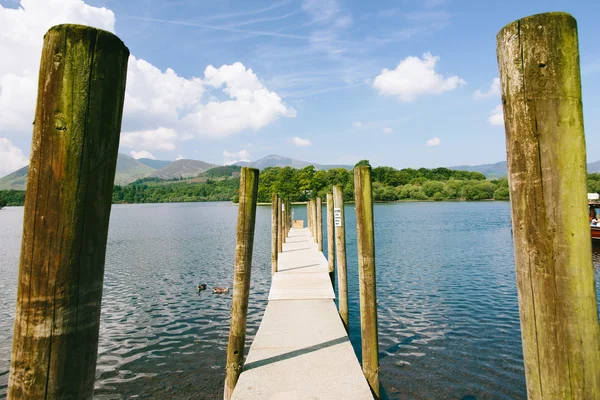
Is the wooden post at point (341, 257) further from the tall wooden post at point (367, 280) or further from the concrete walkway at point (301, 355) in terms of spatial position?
the tall wooden post at point (367, 280)

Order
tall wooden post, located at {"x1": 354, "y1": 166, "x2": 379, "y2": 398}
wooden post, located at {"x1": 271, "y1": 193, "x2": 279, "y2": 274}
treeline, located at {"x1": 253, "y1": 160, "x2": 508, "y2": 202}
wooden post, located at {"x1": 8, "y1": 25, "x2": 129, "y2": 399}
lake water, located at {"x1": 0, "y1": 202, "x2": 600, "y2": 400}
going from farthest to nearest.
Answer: treeline, located at {"x1": 253, "y1": 160, "x2": 508, "y2": 202}, wooden post, located at {"x1": 271, "y1": 193, "x2": 279, "y2": 274}, lake water, located at {"x1": 0, "y1": 202, "x2": 600, "y2": 400}, tall wooden post, located at {"x1": 354, "y1": 166, "x2": 379, "y2": 398}, wooden post, located at {"x1": 8, "y1": 25, "x2": 129, "y2": 399}

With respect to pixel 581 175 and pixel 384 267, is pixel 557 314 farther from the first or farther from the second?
pixel 384 267

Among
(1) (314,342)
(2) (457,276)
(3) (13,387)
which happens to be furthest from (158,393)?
(2) (457,276)

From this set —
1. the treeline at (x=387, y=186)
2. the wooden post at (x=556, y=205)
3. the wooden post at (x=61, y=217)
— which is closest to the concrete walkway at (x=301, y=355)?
the wooden post at (x=556, y=205)

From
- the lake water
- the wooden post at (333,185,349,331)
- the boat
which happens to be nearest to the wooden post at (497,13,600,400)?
the lake water

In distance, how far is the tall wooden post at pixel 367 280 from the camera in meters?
6.52

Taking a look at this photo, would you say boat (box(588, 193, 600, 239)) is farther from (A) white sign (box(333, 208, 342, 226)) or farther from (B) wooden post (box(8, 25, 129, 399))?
(B) wooden post (box(8, 25, 129, 399))

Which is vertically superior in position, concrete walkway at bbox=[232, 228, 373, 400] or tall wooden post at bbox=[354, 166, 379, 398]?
tall wooden post at bbox=[354, 166, 379, 398]

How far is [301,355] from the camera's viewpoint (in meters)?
6.73

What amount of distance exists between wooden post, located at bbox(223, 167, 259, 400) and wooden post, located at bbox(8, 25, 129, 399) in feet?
14.4

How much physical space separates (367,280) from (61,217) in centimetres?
554

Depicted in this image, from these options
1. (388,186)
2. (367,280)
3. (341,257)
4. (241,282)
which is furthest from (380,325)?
(388,186)

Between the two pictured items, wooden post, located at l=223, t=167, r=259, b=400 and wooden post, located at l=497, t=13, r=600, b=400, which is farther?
wooden post, located at l=223, t=167, r=259, b=400

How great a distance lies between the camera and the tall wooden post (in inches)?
257
